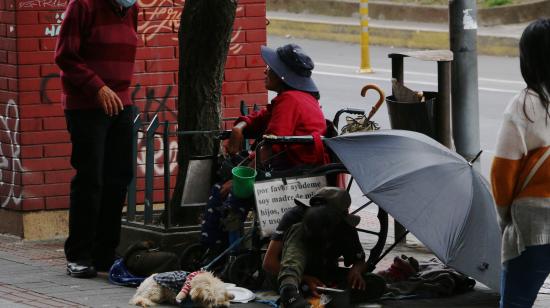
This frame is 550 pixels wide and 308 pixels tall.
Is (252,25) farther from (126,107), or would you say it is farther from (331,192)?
(331,192)

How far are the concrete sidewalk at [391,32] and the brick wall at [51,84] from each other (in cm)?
1192

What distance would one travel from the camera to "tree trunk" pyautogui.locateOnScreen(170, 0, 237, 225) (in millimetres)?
7766

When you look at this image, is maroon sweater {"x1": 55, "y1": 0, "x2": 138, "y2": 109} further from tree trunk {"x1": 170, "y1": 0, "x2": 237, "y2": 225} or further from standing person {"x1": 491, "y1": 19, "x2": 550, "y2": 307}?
standing person {"x1": 491, "y1": 19, "x2": 550, "y2": 307}

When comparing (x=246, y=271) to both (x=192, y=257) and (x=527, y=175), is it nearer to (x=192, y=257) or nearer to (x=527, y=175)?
(x=192, y=257)

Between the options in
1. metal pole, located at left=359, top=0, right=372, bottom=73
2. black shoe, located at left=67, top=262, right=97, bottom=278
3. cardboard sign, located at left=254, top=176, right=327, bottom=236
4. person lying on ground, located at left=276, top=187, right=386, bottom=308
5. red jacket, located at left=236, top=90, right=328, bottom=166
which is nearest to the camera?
person lying on ground, located at left=276, top=187, right=386, bottom=308

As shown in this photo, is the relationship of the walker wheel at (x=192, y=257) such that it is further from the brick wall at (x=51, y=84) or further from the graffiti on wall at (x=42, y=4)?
the graffiti on wall at (x=42, y=4)

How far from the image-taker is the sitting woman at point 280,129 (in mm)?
7047

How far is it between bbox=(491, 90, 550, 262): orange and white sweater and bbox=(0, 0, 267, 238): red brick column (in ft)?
14.0

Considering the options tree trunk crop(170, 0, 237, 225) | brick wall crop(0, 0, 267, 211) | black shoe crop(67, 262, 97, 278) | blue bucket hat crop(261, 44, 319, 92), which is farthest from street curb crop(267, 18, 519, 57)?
black shoe crop(67, 262, 97, 278)

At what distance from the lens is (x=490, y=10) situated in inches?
875

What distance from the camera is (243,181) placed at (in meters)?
6.92

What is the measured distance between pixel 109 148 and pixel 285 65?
1.16 m

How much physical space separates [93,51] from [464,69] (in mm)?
2556

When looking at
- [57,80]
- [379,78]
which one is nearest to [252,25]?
[57,80]
